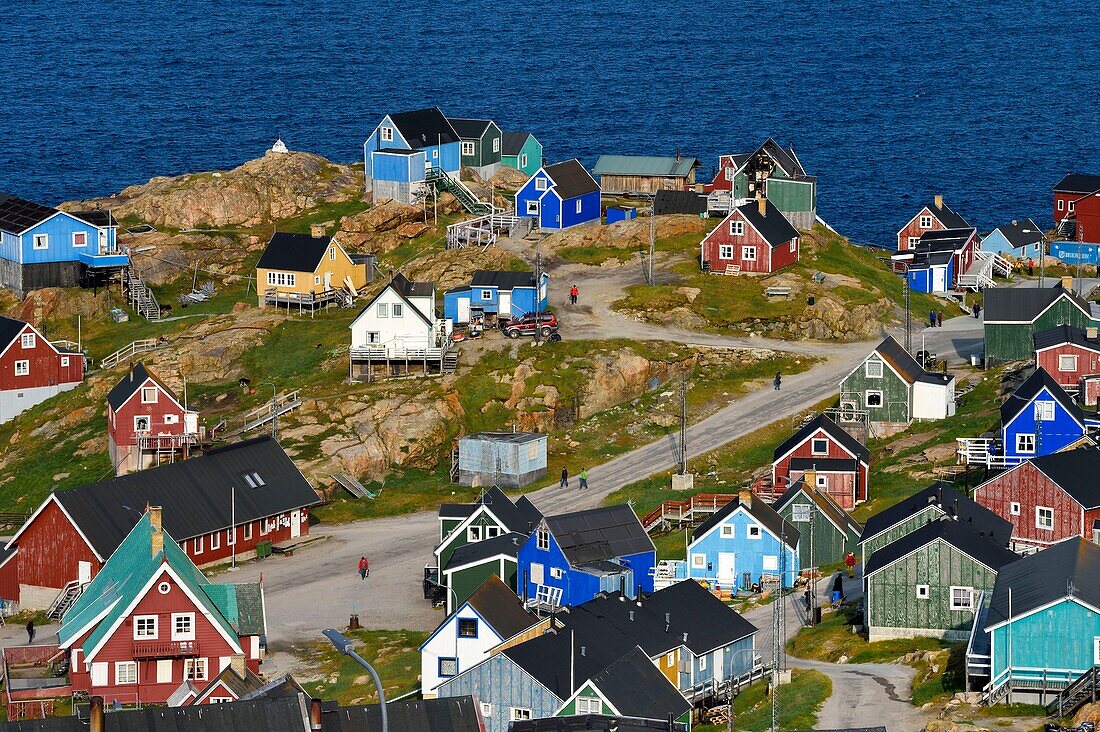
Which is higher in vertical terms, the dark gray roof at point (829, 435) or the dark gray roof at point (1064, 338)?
the dark gray roof at point (1064, 338)

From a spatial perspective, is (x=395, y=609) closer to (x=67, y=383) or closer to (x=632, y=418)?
(x=632, y=418)

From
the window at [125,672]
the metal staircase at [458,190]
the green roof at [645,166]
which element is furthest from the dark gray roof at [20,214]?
the window at [125,672]

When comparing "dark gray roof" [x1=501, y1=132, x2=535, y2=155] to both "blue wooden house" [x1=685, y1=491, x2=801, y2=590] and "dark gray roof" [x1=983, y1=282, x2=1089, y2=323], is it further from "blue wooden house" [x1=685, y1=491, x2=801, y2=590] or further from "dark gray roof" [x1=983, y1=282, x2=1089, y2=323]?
"blue wooden house" [x1=685, y1=491, x2=801, y2=590]

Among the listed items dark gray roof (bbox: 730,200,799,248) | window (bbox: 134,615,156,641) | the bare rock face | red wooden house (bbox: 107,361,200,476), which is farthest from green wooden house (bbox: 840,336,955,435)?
the bare rock face

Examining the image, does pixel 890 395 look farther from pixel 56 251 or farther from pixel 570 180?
pixel 56 251

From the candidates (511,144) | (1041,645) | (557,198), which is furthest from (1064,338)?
(511,144)

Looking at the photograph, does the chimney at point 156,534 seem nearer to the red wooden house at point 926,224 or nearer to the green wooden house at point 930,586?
the green wooden house at point 930,586
